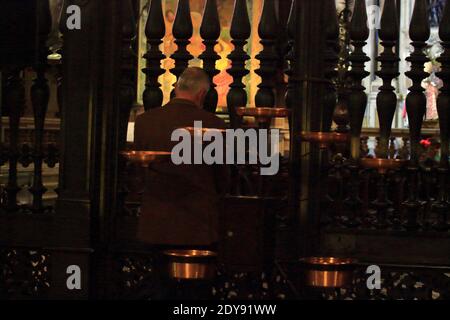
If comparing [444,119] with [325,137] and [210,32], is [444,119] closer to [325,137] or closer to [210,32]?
[325,137]

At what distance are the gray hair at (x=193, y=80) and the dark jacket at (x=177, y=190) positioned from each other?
0.22 ft

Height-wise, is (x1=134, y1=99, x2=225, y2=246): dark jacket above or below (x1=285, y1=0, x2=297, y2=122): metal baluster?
below

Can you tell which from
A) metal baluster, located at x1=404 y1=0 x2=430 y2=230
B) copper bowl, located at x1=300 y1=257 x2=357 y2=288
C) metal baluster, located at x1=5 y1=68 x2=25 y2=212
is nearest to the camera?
copper bowl, located at x1=300 y1=257 x2=357 y2=288

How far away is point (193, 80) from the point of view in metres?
4.29

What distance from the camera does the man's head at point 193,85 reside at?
4.29 metres

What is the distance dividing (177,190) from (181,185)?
1.3 inches

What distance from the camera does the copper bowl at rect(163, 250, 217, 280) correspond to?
379cm

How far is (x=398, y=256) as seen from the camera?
4.54 meters

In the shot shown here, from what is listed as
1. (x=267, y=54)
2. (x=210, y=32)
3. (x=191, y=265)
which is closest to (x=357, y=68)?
(x=267, y=54)

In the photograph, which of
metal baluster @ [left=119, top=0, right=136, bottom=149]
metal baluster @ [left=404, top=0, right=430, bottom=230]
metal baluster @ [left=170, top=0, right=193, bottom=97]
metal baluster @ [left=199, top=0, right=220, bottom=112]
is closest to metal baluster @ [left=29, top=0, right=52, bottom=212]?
metal baluster @ [left=119, top=0, right=136, bottom=149]

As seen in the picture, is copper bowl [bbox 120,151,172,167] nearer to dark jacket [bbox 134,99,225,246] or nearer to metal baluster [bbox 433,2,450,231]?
dark jacket [bbox 134,99,225,246]

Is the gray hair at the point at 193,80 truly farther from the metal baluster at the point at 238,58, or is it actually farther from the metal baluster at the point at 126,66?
the metal baluster at the point at 126,66

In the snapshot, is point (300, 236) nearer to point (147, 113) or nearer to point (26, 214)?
point (147, 113)
